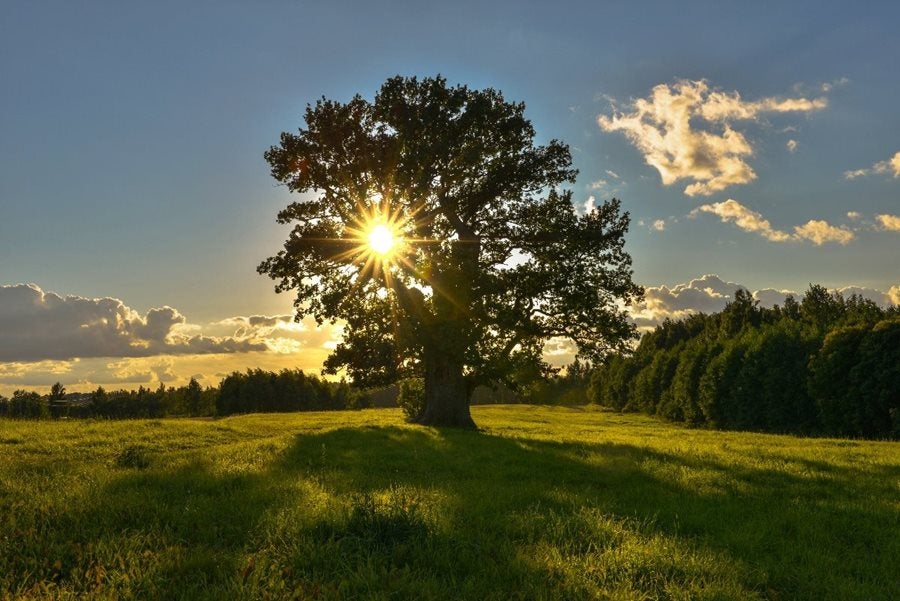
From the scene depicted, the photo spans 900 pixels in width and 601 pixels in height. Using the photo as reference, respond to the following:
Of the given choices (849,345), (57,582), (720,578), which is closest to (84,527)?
(57,582)

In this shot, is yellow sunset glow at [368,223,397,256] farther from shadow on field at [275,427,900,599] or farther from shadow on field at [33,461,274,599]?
shadow on field at [33,461,274,599]

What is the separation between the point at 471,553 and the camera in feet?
21.6

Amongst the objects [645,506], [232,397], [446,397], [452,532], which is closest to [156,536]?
[452,532]

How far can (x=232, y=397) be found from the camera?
134 meters

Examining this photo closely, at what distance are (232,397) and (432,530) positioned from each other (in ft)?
452

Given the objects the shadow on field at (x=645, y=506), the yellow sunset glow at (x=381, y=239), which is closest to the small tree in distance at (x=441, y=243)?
the yellow sunset glow at (x=381, y=239)

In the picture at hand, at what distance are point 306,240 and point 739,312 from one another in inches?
4058

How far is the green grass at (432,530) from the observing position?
5.73 m

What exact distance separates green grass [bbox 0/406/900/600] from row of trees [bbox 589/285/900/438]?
20131 mm

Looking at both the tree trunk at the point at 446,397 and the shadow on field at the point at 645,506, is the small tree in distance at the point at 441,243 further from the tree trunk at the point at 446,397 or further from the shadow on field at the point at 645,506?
the shadow on field at the point at 645,506

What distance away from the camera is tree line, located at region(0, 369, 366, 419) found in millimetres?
134500

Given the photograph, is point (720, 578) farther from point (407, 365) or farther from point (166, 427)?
point (407, 365)

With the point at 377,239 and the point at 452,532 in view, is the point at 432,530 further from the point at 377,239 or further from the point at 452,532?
the point at 377,239

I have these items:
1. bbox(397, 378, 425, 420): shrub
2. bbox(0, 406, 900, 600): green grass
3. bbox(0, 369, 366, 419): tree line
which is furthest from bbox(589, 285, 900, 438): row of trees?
bbox(0, 369, 366, 419): tree line
